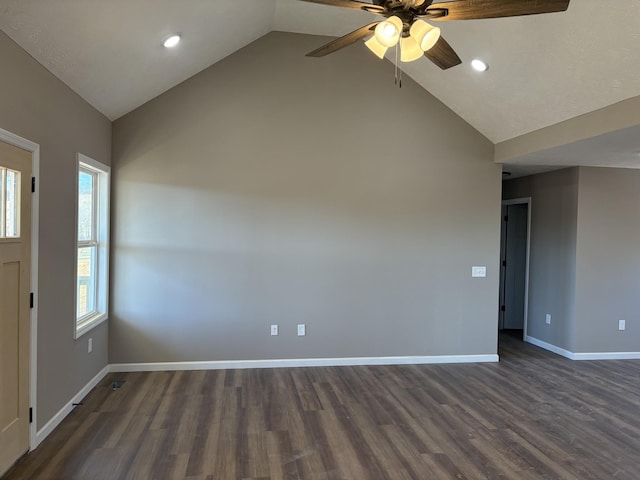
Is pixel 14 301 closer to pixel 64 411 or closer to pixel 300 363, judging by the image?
pixel 64 411

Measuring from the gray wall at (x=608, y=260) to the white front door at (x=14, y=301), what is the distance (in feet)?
18.1

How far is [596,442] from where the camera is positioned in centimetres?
296

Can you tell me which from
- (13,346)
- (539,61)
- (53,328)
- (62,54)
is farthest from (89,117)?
(539,61)

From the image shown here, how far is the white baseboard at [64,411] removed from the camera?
110 inches

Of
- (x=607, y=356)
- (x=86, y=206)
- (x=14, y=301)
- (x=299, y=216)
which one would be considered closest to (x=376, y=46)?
(x=299, y=216)

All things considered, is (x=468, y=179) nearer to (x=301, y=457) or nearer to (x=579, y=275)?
(x=579, y=275)

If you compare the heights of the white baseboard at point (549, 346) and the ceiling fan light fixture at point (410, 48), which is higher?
the ceiling fan light fixture at point (410, 48)

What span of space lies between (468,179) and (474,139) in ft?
1.53

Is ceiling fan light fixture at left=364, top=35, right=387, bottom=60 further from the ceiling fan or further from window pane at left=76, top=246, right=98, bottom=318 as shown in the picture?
window pane at left=76, top=246, right=98, bottom=318

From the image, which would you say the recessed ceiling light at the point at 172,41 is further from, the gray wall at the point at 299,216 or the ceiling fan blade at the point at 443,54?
the ceiling fan blade at the point at 443,54

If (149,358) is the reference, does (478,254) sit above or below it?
above

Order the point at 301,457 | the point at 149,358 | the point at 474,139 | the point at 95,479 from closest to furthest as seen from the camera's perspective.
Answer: the point at 95,479 < the point at 301,457 < the point at 149,358 < the point at 474,139

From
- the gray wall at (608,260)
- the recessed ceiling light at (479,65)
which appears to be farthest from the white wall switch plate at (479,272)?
the recessed ceiling light at (479,65)

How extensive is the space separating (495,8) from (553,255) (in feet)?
13.9
